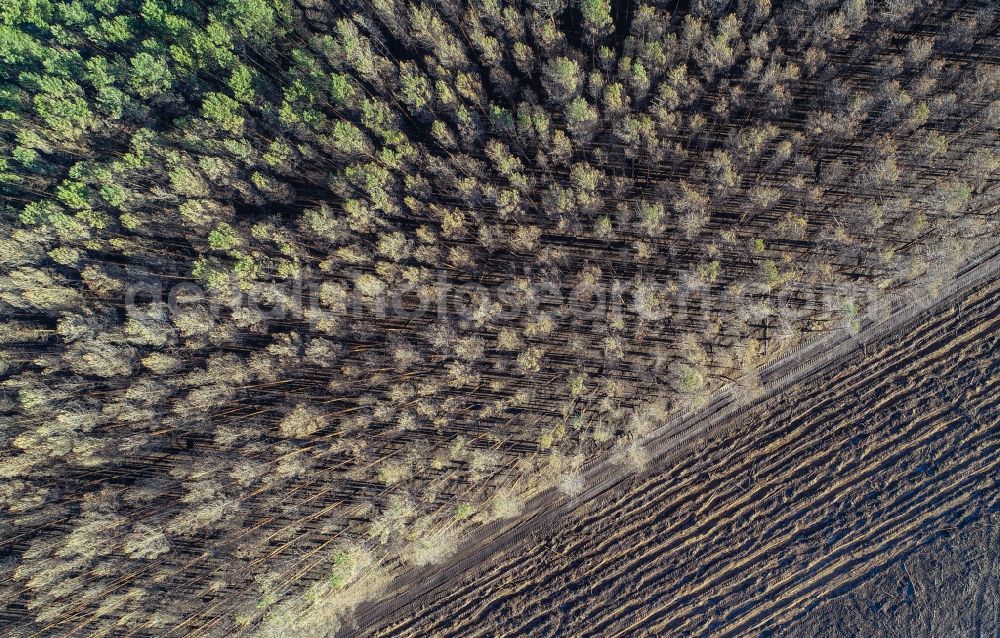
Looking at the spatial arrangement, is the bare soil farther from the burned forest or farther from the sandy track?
the burned forest

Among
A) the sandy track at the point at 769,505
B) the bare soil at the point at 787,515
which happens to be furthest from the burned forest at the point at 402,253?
the bare soil at the point at 787,515

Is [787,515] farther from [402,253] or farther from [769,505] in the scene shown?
[402,253]

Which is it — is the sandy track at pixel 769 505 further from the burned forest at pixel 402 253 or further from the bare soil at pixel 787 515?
the burned forest at pixel 402 253

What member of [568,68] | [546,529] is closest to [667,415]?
[546,529]

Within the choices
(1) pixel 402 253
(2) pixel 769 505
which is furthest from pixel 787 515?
(1) pixel 402 253

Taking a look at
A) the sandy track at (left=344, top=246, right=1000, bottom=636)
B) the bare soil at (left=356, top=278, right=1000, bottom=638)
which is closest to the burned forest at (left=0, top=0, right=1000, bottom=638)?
the sandy track at (left=344, top=246, right=1000, bottom=636)
